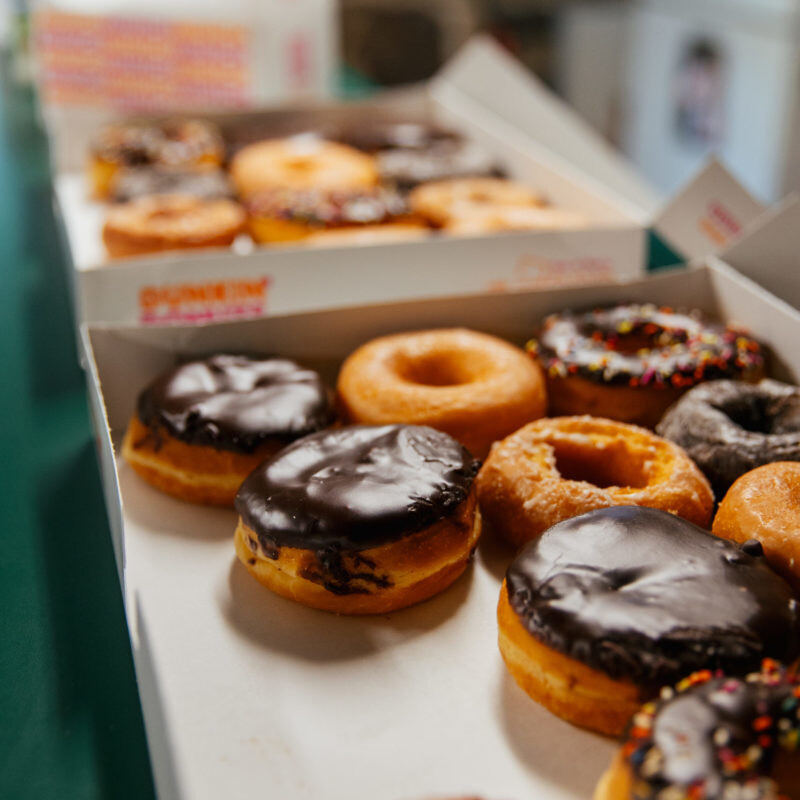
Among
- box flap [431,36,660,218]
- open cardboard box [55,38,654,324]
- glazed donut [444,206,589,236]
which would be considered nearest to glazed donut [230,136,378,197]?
open cardboard box [55,38,654,324]

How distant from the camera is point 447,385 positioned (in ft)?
7.10

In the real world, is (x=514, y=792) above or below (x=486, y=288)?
below

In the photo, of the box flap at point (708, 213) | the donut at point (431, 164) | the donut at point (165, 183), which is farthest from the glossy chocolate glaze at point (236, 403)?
the donut at point (431, 164)

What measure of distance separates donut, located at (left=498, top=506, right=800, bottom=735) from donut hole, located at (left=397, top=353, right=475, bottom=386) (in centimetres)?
72

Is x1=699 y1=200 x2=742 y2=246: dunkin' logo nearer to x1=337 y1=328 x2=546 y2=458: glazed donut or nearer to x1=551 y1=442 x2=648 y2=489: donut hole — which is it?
x1=337 y1=328 x2=546 y2=458: glazed donut

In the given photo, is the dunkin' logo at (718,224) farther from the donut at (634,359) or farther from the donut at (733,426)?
the donut at (733,426)

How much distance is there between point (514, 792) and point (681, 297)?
1.50 m

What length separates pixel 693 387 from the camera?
2.02 m

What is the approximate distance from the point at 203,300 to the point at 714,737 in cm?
162

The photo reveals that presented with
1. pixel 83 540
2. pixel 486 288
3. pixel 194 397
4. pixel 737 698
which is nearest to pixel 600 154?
pixel 486 288

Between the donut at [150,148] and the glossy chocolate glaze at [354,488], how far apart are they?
2359 millimetres

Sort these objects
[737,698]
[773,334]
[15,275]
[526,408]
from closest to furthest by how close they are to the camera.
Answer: [737,698]
[526,408]
[773,334]
[15,275]

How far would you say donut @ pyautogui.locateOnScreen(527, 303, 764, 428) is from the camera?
2018 millimetres

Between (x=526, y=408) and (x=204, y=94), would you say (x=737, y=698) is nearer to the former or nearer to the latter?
(x=526, y=408)
